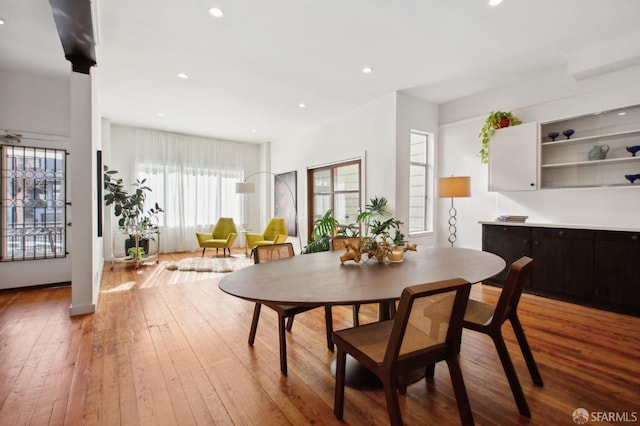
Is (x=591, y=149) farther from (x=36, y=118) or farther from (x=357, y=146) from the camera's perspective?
(x=36, y=118)

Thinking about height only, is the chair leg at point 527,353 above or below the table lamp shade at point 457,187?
below

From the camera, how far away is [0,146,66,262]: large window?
3.97 metres

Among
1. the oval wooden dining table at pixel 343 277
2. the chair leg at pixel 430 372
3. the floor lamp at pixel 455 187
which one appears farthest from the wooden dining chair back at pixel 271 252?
the floor lamp at pixel 455 187

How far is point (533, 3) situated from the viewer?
2574mm

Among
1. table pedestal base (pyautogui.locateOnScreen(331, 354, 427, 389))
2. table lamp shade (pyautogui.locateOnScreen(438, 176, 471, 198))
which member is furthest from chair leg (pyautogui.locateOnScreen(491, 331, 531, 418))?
table lamp shade (pyautogui.locateOnScreen(438, 176, 471, 198))

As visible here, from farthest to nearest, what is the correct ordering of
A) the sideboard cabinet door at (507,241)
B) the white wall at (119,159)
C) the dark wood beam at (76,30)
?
the white wall at (119,159), the sideboard cabinet door at (507,241), the dark wood beam at (76,30)

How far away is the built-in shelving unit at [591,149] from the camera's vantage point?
3.34 metres

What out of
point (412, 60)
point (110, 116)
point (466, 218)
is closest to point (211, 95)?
point (110, 116)

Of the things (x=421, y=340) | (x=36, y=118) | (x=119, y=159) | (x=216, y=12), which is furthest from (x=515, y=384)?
(x=119, y=159)

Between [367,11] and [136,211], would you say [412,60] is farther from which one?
[136,211]

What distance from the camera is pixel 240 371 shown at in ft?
6.88

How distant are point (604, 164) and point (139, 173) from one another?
7.83 m

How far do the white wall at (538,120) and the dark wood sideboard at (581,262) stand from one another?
0.42m

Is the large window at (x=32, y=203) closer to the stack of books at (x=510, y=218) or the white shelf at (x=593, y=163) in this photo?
the stack of books at (x=510, y=218)
